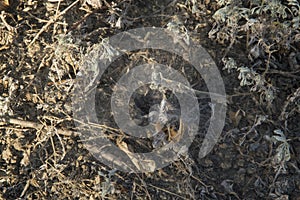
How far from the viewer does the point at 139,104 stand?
2.18 m

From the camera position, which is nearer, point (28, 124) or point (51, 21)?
point (28, 124)

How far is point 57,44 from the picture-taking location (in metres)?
2.22

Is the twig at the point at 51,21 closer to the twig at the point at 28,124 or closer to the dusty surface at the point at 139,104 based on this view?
the dusty surface at the point at 139,104

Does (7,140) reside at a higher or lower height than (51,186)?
higher

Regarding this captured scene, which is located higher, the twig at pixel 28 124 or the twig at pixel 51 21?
the twig at pixel 51 21

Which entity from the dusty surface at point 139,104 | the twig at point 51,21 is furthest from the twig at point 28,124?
the twig at point 51,21

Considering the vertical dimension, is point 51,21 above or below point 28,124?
above

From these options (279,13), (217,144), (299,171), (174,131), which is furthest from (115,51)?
(299,171)

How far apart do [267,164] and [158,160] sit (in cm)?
46

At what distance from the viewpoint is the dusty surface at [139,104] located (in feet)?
6.84

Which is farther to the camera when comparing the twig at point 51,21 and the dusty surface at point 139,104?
the twig at point 51,21

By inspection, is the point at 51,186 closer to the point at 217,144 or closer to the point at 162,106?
the point at 162,106

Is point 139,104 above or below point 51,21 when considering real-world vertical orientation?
below

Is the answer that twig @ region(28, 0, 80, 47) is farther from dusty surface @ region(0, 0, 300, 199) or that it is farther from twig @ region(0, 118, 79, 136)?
twig @ region(0, 118, 79, 136)
